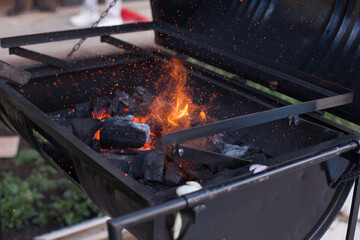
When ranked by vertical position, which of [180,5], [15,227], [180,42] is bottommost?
[15,227]

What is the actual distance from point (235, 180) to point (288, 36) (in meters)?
1.01

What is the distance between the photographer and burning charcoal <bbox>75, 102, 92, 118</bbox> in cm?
211

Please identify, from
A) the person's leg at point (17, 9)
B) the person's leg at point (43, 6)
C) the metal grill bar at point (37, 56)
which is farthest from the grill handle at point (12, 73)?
the person's leg at point (43, 6)

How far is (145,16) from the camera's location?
5.80m

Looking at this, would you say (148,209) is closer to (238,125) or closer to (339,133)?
(238,125)

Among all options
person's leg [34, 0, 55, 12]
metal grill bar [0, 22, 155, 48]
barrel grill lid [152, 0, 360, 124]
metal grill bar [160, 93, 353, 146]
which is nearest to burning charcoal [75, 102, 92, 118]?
metal grill bar [0, 22, 155, 48]

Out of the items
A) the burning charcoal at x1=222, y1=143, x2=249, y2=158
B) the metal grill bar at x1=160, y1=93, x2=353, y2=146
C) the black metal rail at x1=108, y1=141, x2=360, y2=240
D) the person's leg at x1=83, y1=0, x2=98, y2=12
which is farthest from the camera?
the person's leg at x1=83, y1=0, x2=98, y2=12

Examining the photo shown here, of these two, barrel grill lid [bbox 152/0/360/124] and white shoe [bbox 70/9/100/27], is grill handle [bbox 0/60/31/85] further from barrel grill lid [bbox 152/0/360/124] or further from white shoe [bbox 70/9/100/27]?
white shoe [bbox 70/9/100/27]

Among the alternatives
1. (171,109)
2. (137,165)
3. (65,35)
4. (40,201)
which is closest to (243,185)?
(137,165)

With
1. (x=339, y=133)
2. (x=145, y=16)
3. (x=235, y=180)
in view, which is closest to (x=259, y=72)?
(x=339, y=133)

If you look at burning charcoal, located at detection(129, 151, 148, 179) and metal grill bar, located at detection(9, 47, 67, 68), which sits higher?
metal grill bar, located at detection(9, 47, 67, 68)

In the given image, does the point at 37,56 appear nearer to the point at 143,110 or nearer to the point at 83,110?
the point at 83,110

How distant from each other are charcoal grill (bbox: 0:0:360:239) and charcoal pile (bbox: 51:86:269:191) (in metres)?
0.12

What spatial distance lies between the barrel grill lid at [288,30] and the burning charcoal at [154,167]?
2.10ft
